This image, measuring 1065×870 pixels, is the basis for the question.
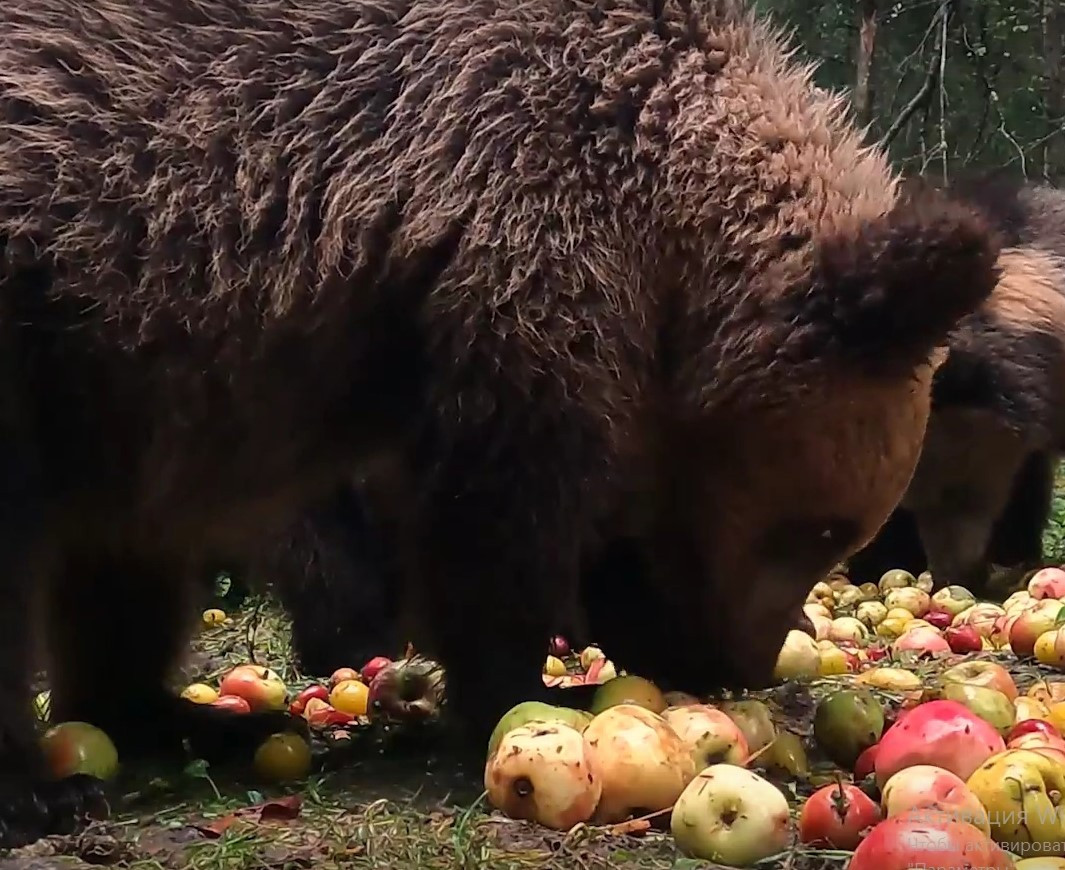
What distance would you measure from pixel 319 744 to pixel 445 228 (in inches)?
58.4

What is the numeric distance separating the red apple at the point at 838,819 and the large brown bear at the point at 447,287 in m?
0.81

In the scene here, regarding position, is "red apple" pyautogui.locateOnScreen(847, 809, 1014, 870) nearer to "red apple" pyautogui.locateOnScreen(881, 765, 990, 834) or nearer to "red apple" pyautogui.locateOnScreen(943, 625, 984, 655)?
"red apple" pyautogui.locateOnScreen(881, 765, 990, 834)

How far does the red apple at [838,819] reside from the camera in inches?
105

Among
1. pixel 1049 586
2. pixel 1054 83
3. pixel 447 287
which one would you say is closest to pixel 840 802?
pixel 447 287

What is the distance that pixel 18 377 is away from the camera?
3.10m

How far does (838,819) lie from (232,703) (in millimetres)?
2095

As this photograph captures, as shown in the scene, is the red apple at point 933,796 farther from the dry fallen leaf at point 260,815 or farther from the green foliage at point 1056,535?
the green foliage at point 1056,535

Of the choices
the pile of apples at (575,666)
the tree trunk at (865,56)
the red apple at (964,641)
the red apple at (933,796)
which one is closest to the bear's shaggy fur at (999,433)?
the tree trunk at (865,56)

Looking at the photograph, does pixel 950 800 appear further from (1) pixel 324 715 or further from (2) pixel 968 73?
(2) pixel 968 73

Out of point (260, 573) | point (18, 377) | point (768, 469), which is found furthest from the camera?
point (260, 573)

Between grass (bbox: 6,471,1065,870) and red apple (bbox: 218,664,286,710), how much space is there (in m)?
0.77

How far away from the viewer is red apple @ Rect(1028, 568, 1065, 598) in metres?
6.13

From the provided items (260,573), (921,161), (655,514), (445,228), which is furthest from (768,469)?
(921,161)

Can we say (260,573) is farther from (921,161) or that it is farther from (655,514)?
(921,161)
